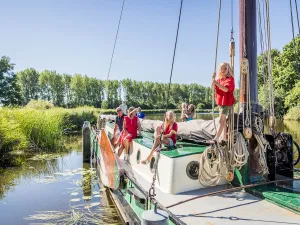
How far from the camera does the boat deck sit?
361 cm

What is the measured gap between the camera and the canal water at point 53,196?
7145 millimetres

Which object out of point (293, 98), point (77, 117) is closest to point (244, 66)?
point (77, 117)

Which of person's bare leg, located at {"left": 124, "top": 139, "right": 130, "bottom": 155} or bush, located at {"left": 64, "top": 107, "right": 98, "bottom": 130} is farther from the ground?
bush, located at {"left": 64, "top": 107, "right": 98, "bottom": 130}

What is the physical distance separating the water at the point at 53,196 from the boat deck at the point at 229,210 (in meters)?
3.22

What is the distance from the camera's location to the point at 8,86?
39.8 metres

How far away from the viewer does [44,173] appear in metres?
11.8

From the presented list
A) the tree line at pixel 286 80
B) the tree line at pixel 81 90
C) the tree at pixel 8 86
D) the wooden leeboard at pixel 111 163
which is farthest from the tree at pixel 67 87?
the wooden leeboard at pixel 111 163

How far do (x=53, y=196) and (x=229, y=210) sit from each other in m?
6.61

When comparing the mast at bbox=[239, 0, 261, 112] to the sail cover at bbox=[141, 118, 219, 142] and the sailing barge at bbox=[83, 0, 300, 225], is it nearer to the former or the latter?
the sailing barge at bbox=[83, 0, 300, 225]

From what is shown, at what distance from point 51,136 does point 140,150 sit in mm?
10851

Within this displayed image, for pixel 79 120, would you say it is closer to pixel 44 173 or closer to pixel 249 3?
pixel 44 173

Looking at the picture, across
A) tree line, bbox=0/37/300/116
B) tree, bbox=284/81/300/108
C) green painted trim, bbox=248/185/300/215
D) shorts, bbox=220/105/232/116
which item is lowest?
green painted trim, bbox=248/185/300/215

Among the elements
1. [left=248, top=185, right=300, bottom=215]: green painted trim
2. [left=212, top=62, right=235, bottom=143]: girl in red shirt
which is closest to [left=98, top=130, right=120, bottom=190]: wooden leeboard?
[left=212, top=62, right=235, bottom=143]: girl in red shirt

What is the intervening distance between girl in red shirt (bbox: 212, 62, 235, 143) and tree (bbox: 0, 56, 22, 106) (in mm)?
39899
